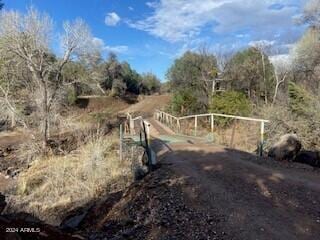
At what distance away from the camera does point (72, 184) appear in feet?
38.5

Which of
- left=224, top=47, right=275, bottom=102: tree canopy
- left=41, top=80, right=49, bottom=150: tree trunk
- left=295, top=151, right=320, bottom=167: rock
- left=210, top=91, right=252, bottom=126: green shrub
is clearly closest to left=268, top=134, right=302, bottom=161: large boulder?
left=295, top=151, right=320, bottom=167: rock

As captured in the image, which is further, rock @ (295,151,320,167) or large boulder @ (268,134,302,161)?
large boulder @ (268,134,302,161)

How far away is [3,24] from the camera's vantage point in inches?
844

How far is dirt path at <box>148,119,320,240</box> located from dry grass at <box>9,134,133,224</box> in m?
1.95

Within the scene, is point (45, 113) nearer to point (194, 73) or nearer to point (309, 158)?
point (309, 158)

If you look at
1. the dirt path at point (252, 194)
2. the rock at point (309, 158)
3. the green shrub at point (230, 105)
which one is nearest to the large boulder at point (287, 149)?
the rock at point (309, 158)

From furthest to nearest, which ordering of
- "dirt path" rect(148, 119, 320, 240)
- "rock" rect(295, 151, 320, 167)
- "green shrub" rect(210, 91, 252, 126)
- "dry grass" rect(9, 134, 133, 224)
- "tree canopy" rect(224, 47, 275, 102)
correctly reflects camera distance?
1. "tree canopy" rect(224, 47, 275, 102)
2. "green shrub" rect(210, 91, 252, 126)
3. "dry grass" rect(9, 134, 133, 224)
4. "rock" rect(295, 151, 320, 167)
5. "dirt path" rect(148, 119, 320, 240)

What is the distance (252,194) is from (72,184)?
22.2 feet

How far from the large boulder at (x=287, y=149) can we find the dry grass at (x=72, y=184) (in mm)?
4152

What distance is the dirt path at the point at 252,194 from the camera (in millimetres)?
5242

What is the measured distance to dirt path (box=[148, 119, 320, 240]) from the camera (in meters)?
5.24

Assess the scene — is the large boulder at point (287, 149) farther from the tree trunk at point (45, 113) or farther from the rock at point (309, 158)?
the tree trunk at point (45, 113)

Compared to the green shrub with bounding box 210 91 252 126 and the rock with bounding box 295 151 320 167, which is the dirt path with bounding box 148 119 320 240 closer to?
the rock with bounding box 295 151 320 167

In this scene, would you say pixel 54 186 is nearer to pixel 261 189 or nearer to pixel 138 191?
pixel 138 191
